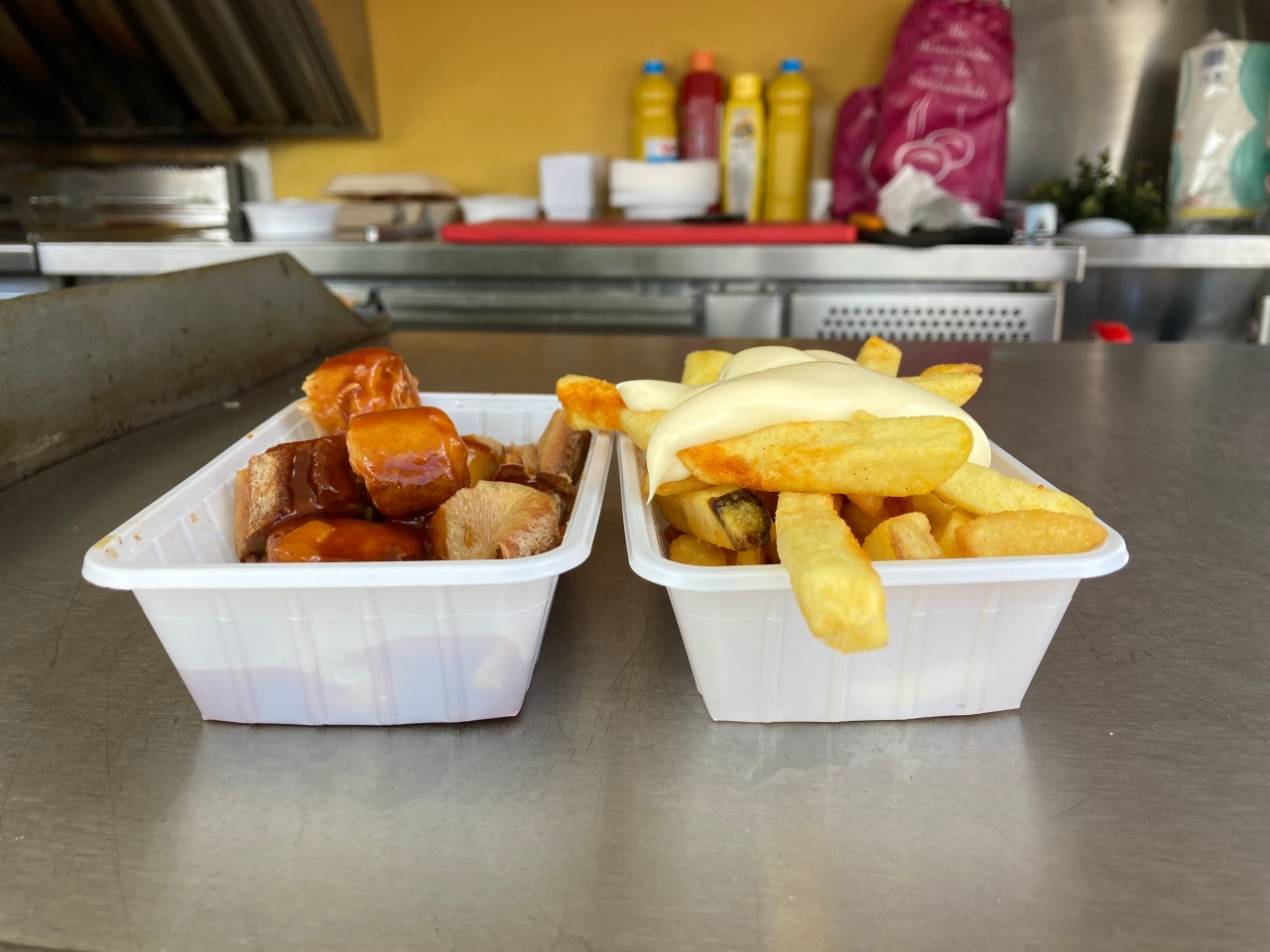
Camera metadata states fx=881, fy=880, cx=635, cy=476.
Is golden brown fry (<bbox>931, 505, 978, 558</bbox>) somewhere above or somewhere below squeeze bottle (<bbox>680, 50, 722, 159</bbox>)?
below

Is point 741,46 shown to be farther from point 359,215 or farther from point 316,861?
point 316,861

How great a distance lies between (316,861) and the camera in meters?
0.49

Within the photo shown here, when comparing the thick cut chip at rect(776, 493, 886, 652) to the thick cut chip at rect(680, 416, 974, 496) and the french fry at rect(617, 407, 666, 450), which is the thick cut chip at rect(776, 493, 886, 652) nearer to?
the thick cut chip at rect(680, 416, 974, 496)

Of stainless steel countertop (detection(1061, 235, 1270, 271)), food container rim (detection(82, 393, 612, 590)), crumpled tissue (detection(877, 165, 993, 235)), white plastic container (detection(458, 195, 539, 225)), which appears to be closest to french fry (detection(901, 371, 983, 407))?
food container rim (detection(82, 393, 612, 590))

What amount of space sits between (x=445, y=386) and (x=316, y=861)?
3.76ft

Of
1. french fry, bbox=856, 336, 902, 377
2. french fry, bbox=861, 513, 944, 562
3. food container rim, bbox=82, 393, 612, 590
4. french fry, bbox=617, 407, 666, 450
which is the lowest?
food container rim, bbox=82, 393, 612, 590

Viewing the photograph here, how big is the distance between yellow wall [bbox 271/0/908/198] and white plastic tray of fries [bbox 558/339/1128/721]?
10.8 ft

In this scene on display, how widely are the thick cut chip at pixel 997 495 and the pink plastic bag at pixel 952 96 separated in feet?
9.03

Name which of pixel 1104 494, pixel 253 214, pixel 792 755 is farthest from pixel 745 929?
pixel 253 214

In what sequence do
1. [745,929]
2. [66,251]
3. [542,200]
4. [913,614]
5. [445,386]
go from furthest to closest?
1. [542,200]
2. [66,251]
3. [445,386]
4. [913,614]
5. [745,929]

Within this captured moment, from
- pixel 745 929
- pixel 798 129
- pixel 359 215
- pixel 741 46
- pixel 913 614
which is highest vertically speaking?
pixel 741 46

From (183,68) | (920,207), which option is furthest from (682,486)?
(183,68)

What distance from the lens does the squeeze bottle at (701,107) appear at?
3.34 m

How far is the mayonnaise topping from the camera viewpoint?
22.6 inches
